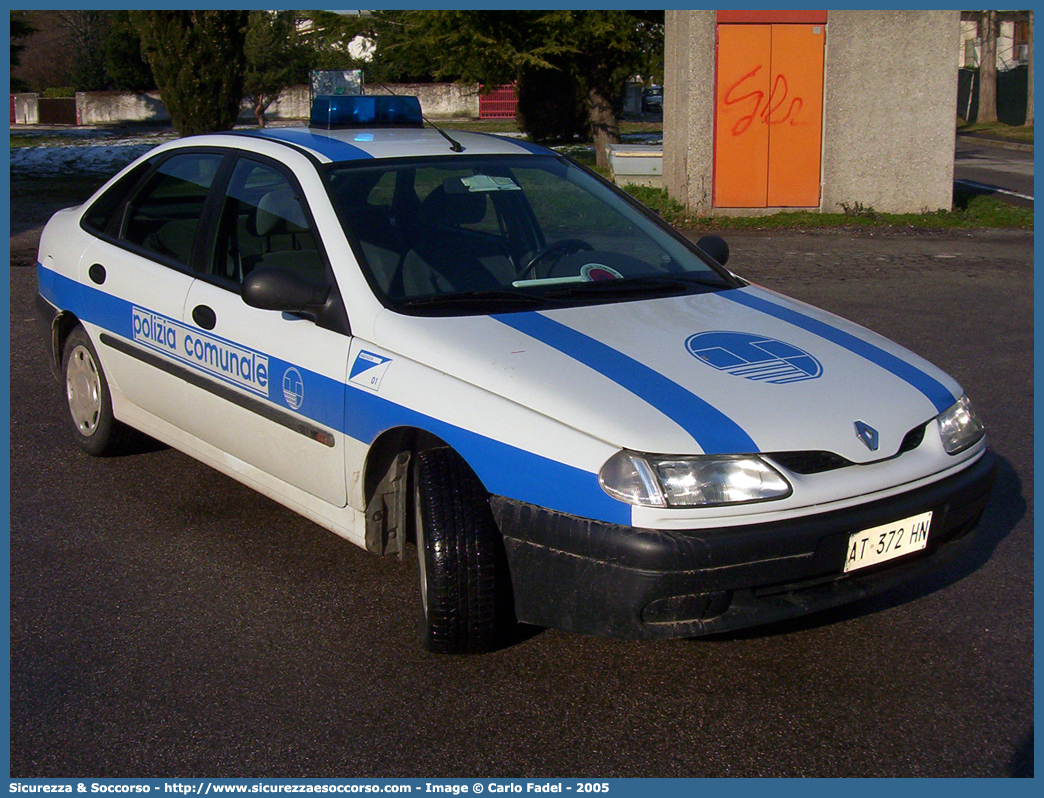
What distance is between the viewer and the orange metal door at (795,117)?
1388 cm

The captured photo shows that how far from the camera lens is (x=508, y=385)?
3238mm

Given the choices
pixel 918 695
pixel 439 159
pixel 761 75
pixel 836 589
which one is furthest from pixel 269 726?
pixel 761 75

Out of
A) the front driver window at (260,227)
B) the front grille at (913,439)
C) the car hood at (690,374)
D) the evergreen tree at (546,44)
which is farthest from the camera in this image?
Result: the evergreen tree at (546,44)

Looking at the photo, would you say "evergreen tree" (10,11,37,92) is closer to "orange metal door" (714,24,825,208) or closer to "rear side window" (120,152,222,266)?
"orange metal door" (714,24,825,208)

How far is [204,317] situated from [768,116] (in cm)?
1123

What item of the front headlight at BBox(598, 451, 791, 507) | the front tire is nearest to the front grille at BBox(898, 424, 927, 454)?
the front headlight at BBox(598, 451, 791, 507)

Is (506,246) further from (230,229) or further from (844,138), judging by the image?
(844,138)

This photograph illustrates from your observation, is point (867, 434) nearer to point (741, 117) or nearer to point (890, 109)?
point (741, 117)

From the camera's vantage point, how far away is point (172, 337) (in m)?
4.50

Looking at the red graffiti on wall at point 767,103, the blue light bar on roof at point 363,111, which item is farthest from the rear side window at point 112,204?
the red graffiti on wall at point 767,103

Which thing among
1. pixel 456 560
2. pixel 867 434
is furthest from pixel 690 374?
pixel 456 560

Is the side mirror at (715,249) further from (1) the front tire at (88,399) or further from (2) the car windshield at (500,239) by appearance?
(1) the front tire at (88,399)

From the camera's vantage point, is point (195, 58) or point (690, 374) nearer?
point (690, 374)

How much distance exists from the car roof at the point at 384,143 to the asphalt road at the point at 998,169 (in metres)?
13.8
